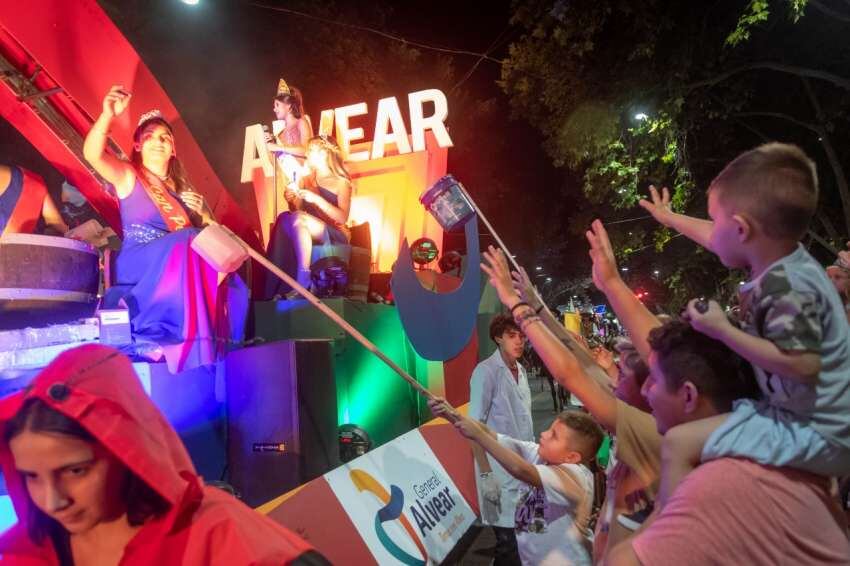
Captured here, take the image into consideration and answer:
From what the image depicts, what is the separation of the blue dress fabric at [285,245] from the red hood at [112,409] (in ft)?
17.9

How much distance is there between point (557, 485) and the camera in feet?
9.13

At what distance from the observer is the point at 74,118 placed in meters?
5.18

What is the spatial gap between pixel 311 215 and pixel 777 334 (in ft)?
21.7

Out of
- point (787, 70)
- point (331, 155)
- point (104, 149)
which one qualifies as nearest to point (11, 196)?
point (104, 149)

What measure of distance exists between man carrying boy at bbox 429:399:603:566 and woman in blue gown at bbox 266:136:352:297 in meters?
4.35

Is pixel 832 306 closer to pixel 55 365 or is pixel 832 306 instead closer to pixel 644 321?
pixel 644 321

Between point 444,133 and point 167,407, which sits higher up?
point 444,133

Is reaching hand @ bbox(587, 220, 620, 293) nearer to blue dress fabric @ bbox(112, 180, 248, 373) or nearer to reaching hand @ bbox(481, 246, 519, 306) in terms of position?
reaching hand @ bbox(481, 246, 519, 306)

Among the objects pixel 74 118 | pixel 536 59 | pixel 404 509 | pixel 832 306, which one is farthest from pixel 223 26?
pixel 832 306

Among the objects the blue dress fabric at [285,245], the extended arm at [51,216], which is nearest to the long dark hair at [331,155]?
the blue dress fabric at [285,245]

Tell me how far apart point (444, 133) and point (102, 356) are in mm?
9695

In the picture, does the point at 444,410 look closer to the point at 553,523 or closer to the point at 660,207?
the point at 553,523

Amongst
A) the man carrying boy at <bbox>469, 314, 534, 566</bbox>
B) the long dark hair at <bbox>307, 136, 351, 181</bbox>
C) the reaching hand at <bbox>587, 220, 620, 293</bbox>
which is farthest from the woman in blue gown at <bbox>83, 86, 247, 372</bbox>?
the long dark hair at <bbox>307, 136, 351, 181</bbox>

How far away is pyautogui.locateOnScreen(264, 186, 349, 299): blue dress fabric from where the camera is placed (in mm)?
6961
